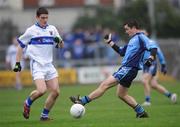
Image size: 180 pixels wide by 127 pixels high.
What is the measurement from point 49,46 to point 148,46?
232 cm

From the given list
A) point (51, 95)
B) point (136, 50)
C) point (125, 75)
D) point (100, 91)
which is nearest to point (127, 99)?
point (125, 75)

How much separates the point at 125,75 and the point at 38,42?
7.15 ft

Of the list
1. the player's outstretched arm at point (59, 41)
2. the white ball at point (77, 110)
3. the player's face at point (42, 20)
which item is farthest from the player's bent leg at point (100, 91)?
the player's face at point (42, 20)

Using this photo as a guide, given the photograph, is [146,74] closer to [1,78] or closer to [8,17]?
[1,78]

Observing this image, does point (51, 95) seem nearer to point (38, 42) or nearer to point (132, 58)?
point (38, 42)

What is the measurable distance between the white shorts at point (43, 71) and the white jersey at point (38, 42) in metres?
0.10

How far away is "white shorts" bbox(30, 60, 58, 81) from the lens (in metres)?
17.7

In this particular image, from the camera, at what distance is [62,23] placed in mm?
56625

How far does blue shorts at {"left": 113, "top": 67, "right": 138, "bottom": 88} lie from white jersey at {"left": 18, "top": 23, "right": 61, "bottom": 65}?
66.9 inches

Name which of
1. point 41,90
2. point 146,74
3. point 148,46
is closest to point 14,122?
point 41,90

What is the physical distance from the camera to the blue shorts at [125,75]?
57.4 ft

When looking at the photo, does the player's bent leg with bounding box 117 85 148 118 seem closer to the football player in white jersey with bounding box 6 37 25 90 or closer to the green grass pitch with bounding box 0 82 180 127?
the green grass pitch with bounding box 0 82 180 127

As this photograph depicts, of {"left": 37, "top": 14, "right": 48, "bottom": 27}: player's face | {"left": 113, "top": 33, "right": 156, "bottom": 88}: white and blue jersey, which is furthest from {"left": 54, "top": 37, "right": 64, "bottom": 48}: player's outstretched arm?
{"left": 113, "top": 33, "right": 156, "bottom": 88}: white and blue jersey

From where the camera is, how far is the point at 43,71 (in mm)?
17734
